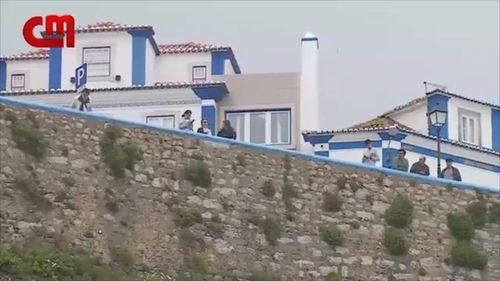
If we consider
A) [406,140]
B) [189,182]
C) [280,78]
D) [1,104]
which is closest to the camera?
[1,104]

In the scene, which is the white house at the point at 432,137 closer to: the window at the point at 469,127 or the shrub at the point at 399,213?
the window at the point at 469,127

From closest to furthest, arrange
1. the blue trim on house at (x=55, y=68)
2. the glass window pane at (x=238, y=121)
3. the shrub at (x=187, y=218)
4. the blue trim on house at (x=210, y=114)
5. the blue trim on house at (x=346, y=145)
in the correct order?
1. the shrub at (x=187, y=218)
2. the blue trim on house at (x=346, y=145)
3. the blue trim on house at (x=210, y=114)
4. the glass window pane at (x=238, y=121)
5. the blue trim on house at (x=55, y=68)

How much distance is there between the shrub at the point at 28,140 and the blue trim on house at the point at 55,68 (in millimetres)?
21553

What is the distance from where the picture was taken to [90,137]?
22359mm

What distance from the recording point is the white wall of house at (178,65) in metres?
44.7

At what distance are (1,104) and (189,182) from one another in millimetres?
3829

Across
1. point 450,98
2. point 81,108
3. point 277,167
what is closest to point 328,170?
point 277,167

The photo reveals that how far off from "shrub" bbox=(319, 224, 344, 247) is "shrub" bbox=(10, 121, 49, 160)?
222 inches

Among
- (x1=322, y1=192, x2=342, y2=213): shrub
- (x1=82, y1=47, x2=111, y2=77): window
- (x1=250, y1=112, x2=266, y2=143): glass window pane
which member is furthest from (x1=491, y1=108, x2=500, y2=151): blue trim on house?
(x1=322, y1=192, x2=342, y2=213): shrub

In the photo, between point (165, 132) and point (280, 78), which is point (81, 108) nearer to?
point (165, 132)

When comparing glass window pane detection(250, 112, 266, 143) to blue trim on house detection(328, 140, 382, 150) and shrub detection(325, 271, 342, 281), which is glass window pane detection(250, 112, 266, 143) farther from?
shrub detection(325, 271, 342, 281)

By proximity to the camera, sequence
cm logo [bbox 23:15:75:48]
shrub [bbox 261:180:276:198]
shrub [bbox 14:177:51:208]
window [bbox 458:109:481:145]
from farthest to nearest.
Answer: window [bbox 458:109:481:145]
cm logo [bbox 23:15:75:48]
shrub [bbox 261:180:276:198]
shrub [bbox 14:177:51:208]

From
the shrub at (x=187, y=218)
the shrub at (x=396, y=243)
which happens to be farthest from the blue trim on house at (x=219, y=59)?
the shrub at (x=187, y=218)

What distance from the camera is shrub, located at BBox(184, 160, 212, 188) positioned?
76.6 ft
